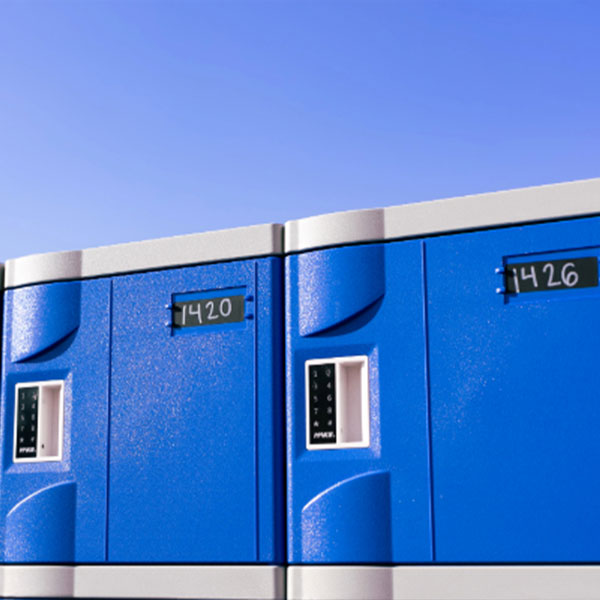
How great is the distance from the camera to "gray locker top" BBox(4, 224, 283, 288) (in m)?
2.99

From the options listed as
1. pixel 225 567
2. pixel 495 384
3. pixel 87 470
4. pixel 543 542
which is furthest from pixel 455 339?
pixel 87 470

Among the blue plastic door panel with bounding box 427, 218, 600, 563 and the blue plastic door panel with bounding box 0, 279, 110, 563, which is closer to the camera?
the blue plastic door panel with bounding box 427, 218, 600, 563

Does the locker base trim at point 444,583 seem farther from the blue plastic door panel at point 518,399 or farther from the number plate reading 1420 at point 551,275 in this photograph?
the number plate reading 1420 at point 551,275

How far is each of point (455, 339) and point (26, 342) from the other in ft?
4.46

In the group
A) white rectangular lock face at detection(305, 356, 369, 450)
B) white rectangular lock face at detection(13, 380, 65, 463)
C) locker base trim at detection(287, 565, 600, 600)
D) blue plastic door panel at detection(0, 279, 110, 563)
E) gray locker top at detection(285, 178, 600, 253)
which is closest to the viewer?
locker base trim at detection(287, 565, 600, 600)

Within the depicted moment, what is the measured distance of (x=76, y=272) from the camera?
3.25 m

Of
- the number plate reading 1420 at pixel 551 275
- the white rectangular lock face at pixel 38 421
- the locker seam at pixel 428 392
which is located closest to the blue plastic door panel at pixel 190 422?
the white rectangular lock face at pixel 38 421

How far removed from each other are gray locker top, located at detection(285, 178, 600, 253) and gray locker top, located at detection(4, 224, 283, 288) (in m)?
0.09

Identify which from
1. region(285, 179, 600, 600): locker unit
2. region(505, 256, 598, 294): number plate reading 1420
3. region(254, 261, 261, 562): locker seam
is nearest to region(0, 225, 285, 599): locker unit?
region(254, 261, 261, 562): locker seam

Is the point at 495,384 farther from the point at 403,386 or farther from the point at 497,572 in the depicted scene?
the point at 497,572

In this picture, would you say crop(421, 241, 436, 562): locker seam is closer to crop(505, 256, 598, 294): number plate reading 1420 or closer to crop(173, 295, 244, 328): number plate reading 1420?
crop(505, 256, 598, 294): number plate reading 1420

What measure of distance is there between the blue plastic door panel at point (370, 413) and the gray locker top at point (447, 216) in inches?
1.6

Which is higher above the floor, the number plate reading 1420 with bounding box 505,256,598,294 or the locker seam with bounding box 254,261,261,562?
the number plate reading 1420 with bounding box 505,256,598,294

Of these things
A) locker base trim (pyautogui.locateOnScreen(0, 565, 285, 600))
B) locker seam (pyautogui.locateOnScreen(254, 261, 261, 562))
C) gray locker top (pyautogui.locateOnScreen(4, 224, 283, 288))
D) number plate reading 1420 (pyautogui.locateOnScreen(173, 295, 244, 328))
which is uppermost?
gray locker top (pyautogui.locateOnScreen(4, 224, 283, 288))
